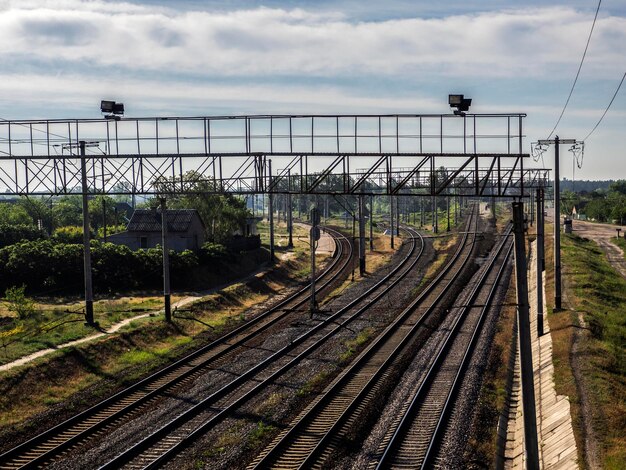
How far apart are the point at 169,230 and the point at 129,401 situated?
37.3 m

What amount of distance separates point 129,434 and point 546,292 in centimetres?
3132

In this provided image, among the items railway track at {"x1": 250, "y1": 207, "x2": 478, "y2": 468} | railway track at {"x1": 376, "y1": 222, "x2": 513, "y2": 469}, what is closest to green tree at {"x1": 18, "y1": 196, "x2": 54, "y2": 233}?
railway track at {"x1": 250, "y1": 207, "x2": 478, "y2": 468}

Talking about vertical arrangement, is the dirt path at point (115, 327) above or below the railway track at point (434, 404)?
above

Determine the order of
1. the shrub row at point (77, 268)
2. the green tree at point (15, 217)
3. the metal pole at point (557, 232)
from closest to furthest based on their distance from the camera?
the metal pole at point (557, 232) → the shrub row at point (77, 268) → the green tree at point (15, 217)

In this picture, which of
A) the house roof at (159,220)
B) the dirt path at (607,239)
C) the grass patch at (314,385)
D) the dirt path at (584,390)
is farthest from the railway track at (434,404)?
the house roof at (159,220)

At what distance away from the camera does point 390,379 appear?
2520 cm

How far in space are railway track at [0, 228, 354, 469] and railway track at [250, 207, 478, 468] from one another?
17.8ft

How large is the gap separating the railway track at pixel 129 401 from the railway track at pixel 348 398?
543 centimetres

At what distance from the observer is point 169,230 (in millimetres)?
59344

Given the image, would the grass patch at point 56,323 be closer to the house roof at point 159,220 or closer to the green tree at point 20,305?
the green tree at point 20,305

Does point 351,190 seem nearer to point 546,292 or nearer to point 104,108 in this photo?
point 104,108

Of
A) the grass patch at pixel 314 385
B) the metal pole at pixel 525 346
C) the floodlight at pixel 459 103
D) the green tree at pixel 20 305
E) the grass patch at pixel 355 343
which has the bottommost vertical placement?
the grass patch at pixel 314 385

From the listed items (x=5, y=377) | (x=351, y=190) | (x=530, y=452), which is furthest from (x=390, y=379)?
(x=5, y=377)

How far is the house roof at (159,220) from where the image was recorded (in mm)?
59969
